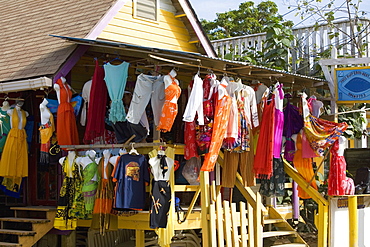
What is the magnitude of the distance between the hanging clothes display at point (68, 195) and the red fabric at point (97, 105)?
0.57m

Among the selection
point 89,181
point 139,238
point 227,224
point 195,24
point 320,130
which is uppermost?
point 195,24

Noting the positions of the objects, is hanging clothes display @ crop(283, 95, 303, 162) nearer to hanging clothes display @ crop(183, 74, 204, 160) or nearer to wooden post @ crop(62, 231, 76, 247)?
hanging clothes display @ crop(183, 74, 204, 160)

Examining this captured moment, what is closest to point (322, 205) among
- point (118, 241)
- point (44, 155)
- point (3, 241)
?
point (118, 241)

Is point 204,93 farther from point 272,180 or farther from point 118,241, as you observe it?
point 118,241

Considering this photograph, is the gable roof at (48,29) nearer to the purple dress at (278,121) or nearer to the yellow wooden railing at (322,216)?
the purple dress at (278,121)

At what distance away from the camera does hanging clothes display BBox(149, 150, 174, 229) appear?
902 centimetres

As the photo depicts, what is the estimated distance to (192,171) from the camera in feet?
34.2

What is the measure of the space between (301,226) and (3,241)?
6546 millimetres

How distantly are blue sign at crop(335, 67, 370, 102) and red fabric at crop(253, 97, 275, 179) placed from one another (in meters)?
1.71

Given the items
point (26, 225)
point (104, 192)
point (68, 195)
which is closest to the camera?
point (104, 192)

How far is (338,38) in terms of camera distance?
15344mm

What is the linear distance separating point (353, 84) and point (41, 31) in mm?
6576

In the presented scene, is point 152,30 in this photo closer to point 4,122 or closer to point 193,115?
point 4,122

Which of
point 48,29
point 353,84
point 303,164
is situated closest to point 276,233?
point 303,164
